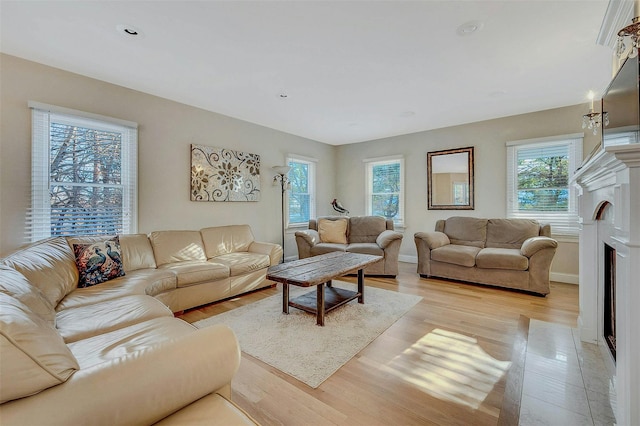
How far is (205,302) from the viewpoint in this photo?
309cm

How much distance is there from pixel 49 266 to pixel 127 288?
0.54m

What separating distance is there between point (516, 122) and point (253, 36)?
411cm

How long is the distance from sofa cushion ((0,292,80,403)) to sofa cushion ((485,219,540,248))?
15.3ft

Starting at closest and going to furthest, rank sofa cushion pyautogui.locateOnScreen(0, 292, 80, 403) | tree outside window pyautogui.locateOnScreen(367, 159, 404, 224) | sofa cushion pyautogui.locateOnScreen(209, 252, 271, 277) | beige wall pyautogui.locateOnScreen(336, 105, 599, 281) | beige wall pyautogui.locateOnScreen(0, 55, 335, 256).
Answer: sofa cushion pyautogui.locateOnScreen(0, 292, 80, 403) < beige wall pyautogui.locateOnScreen(0, 55, 335, 256) < sofa cushion pyautogui.locateOnScreen(209, 252, 271, 277) < beige wall pyautogui.locateOnScreen(336, 105, 599, 281) < tree outside window pyautogui.locateOnScreen(367, 159, 404, 224)

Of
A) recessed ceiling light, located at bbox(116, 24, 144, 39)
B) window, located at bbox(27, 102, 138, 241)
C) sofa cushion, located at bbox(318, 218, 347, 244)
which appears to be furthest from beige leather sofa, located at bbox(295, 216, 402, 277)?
recessed ceiling light, located at bbox(116, 24, 144, 39)

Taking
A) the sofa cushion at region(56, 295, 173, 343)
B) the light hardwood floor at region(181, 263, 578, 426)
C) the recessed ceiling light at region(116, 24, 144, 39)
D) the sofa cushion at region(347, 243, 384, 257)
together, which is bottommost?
the light hardwood floor at region(181, 263, 578, 426)

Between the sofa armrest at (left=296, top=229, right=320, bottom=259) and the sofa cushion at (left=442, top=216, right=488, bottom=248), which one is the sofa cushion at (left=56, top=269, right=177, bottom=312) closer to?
the sofa armrest at (left=296, top=229, right=320, bottom=259)

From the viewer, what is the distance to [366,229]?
4.85m

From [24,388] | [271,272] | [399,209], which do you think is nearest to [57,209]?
[271,272]

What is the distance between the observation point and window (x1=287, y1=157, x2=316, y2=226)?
5484 mm

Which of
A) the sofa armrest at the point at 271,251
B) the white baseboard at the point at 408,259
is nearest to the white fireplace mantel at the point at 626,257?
the sofa armrest at the point at 271,251

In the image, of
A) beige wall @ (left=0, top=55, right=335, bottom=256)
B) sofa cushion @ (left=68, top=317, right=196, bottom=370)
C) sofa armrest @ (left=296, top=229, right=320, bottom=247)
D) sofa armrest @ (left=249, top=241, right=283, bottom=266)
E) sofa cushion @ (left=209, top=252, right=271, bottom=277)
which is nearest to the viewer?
sofa cushion @ (left=68, top=317, right=196, bottom=370)

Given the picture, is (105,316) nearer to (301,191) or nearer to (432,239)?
(432,239)

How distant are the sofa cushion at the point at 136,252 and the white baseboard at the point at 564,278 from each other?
532cm
